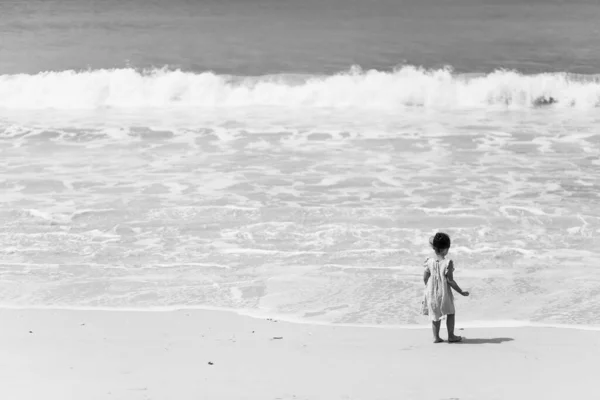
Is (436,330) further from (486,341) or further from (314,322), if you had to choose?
(314,322)

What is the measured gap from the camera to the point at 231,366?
5.57 m

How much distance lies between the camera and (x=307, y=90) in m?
21.1

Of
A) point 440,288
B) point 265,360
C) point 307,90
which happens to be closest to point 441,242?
point 440,288

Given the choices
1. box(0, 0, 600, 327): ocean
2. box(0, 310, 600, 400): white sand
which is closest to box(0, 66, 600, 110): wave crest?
box(0, 0, 600, 327): ocean

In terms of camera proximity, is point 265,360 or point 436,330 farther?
point 436,330

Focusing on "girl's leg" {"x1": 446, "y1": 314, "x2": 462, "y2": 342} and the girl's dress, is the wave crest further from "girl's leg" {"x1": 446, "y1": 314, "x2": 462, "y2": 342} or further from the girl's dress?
"girl's leg" {"x1": 446, "y1": 314, "x2": 462, "y2": 342}

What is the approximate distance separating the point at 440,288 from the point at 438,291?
1.3 inches

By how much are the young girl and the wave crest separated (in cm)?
1318

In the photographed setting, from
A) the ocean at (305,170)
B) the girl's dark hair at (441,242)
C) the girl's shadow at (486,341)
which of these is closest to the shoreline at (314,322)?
the ocean at (305,170)

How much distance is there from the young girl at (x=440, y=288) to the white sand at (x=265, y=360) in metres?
0.17

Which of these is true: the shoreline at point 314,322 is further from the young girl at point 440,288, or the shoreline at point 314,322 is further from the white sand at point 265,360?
the young girl at point 440,288

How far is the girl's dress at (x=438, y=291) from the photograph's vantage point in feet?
20.5

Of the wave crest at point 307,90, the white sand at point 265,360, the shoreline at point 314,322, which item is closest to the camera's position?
the white sand at point 265,360

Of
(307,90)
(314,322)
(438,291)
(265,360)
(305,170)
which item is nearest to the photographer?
(265,360)
